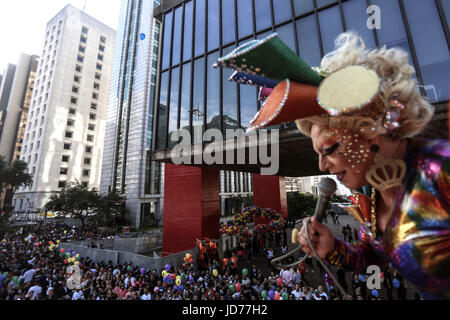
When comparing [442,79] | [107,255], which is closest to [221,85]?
[442,79]

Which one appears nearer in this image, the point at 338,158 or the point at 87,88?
the point at 338,158

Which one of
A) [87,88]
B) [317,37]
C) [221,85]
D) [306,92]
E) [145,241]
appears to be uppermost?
[87,88]

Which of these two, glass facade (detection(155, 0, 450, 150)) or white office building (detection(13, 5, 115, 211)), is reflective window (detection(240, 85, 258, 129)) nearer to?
glass facade (detection(155, 0, 450, 150))

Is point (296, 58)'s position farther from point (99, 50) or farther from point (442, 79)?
point (99, 50)

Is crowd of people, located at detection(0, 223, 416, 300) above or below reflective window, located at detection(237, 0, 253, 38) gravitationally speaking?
below

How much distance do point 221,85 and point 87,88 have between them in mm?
55064

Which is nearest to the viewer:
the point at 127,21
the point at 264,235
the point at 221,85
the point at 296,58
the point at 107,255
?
the point at 296,58

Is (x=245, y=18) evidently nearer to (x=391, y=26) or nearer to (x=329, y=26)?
(x=329, y=26)

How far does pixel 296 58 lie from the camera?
1.34 meters

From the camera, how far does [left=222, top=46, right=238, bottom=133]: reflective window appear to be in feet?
35.7

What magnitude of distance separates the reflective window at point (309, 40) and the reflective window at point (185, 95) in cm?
656

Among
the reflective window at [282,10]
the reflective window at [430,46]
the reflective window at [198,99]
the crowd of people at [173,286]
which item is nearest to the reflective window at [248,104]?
the reflective window at [198,99]

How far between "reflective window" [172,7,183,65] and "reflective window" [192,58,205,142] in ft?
5.74

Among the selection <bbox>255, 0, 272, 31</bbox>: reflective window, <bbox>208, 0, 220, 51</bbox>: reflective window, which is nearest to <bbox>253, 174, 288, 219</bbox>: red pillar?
<bbox>208, 0, 220, 51</bbox>: reflective window
